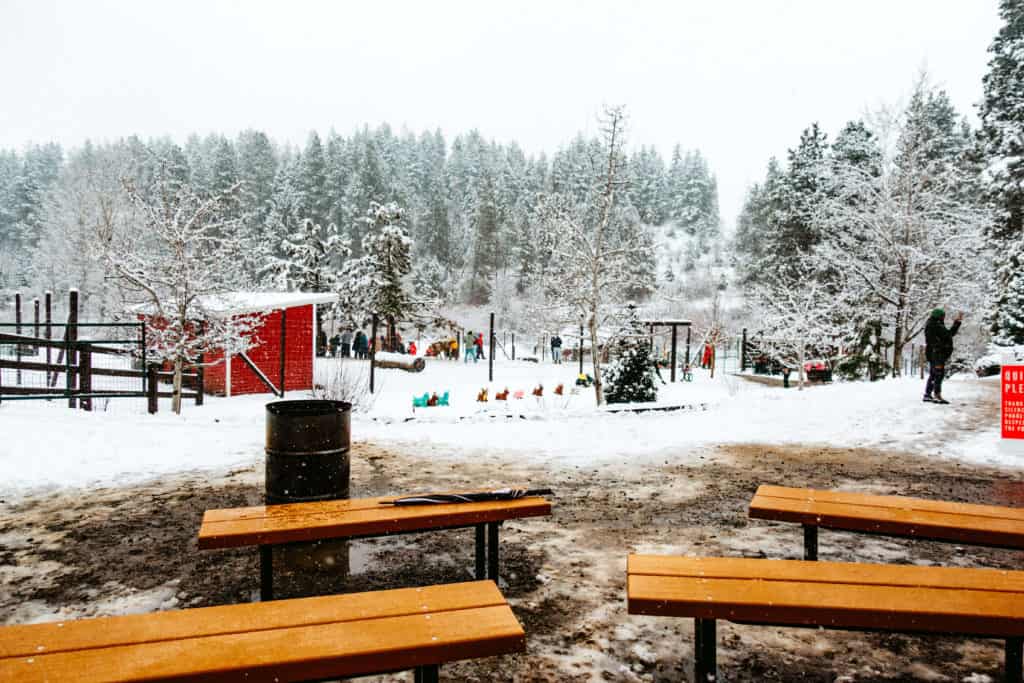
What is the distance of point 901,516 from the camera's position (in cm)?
381

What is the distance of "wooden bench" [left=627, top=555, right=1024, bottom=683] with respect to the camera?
2.54m

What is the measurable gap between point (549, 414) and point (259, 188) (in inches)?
2898

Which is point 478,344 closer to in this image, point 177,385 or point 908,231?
point 908,231

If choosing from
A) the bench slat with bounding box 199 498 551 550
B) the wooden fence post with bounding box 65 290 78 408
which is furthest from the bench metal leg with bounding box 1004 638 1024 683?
the wooden fence post with bounding box 65 290 78 408

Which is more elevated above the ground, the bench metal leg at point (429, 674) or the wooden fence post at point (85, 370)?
the wooden fence post at point (85, 370)

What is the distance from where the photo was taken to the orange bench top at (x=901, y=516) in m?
3.60

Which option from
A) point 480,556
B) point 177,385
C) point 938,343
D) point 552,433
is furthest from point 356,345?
point 480,556

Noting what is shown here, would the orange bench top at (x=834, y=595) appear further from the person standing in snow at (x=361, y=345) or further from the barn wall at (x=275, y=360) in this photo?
the person standing in snow at (x=361, y=345)

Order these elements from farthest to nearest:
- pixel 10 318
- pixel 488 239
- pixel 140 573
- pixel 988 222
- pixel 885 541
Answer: pixel 488 239
pixel 10 318
pixel 988 222
pixel 885 541
pixel 140 573

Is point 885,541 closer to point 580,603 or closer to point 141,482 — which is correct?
point 580,603

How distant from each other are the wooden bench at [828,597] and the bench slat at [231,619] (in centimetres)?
Result: 77

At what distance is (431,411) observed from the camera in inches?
624

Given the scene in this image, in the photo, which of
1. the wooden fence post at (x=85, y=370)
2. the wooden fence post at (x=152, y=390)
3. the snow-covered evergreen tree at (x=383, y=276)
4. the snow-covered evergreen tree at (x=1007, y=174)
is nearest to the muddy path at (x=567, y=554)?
the wooden fence post at (x=152, y=390)

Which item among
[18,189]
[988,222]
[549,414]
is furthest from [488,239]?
[549,414]
